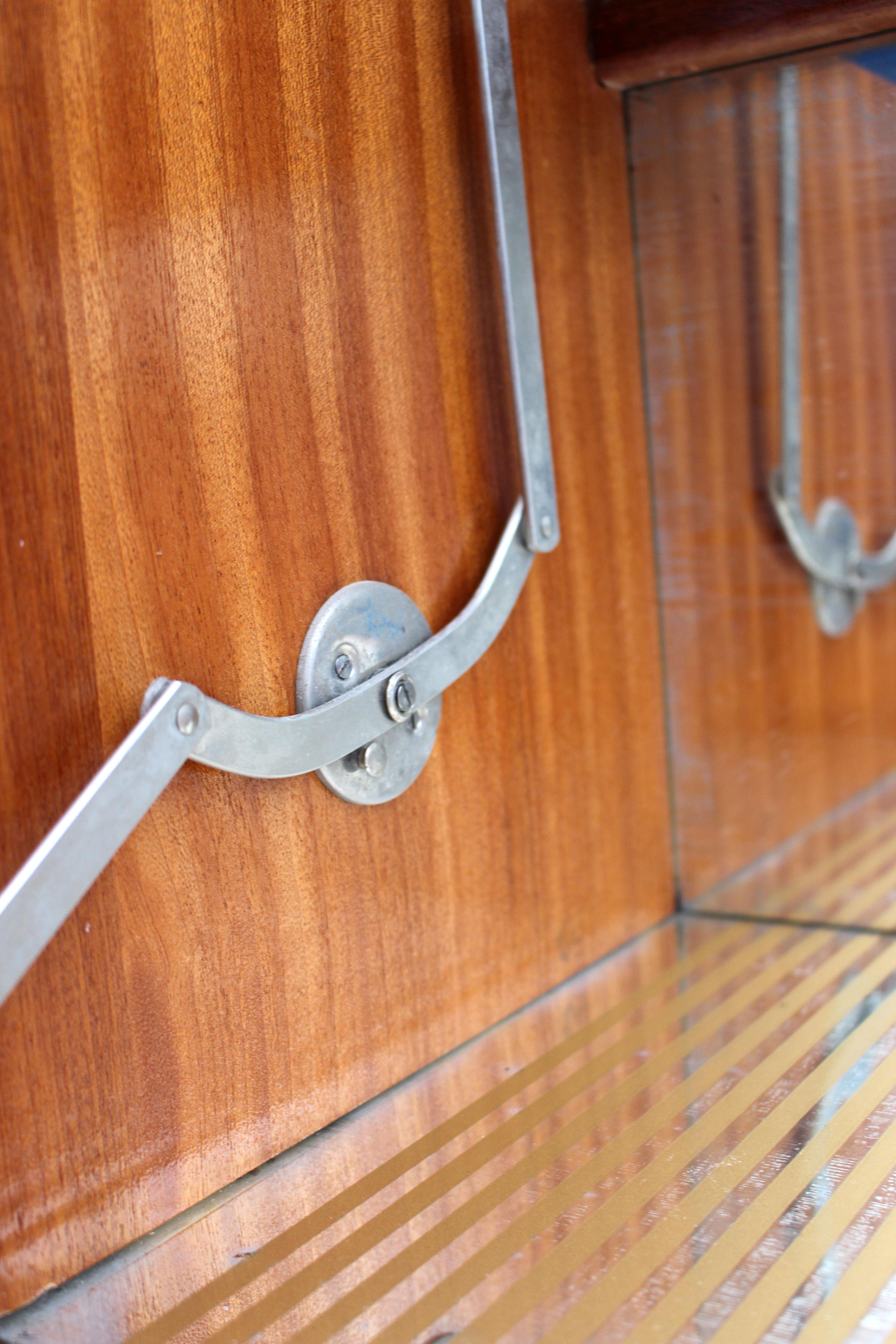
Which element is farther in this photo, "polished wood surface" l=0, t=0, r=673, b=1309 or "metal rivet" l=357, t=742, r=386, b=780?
"metal rivet" l=357, t=742, r=386, b=780

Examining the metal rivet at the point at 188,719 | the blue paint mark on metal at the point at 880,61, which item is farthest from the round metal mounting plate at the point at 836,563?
the metal rivet at the point at 188,719

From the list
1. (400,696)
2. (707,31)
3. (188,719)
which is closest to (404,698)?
(400,696)

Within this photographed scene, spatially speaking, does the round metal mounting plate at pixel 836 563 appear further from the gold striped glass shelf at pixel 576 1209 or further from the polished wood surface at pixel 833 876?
the gold striped glass shelf at pixel 576 1209

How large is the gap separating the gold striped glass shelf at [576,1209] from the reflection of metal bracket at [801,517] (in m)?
0.32

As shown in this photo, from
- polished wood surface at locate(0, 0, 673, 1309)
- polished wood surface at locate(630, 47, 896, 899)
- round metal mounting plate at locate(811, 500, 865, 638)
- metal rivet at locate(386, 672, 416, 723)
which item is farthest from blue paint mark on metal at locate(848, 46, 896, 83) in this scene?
metal rivet at locate(386, 672, 416, 723)

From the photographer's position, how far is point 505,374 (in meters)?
0.62

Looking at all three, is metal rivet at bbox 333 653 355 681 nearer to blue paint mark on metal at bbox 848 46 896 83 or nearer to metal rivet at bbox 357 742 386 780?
metal rivet at bbox 357 742 386 780

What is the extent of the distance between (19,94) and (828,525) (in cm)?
59

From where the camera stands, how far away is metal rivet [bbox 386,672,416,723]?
51 centimetres

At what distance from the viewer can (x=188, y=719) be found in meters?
0.41

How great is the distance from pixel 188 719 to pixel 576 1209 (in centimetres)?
22

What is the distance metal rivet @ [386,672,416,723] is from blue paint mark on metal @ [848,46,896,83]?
0.38 metres

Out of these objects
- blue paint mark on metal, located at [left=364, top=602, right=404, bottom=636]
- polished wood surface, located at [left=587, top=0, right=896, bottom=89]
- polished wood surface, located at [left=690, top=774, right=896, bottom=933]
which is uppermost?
polished wood surface, located at [left=587, top=0, right=896, bottom=89]

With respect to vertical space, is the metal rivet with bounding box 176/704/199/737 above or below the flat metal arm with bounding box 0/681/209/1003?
above
